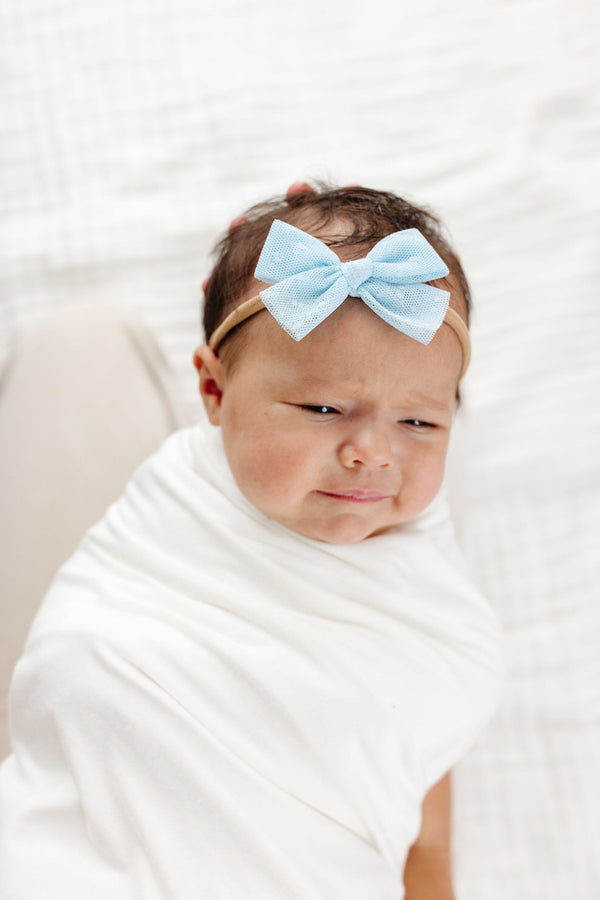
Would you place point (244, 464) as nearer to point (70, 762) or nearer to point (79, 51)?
point (70, 762)

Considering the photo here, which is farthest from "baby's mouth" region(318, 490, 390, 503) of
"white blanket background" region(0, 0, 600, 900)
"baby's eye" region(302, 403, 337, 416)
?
"white blanket background" region(0, 0, 600, 900)

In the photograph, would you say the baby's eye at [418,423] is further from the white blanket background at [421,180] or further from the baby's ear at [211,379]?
the white blanket background at [421,180]

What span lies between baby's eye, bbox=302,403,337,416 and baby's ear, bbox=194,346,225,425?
15cm

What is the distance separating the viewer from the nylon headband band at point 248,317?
1045 millimetres

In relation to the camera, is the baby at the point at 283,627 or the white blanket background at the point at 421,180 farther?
the white blanket background at the point at 421,180

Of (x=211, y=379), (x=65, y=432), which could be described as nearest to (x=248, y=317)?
(x=211, y=379)

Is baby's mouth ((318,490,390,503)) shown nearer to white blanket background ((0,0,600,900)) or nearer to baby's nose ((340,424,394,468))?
baby's nose ((340,424,394,468))

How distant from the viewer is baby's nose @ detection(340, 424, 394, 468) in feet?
3.35

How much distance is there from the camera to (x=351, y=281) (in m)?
0.96

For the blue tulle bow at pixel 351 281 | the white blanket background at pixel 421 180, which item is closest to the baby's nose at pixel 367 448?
the blue tulle bow at pixel 351 281

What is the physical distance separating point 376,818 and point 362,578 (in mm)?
303

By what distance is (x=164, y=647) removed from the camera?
1.11m

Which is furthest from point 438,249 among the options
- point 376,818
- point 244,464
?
point 376,818

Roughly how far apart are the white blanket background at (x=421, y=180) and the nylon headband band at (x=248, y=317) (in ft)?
1.48
